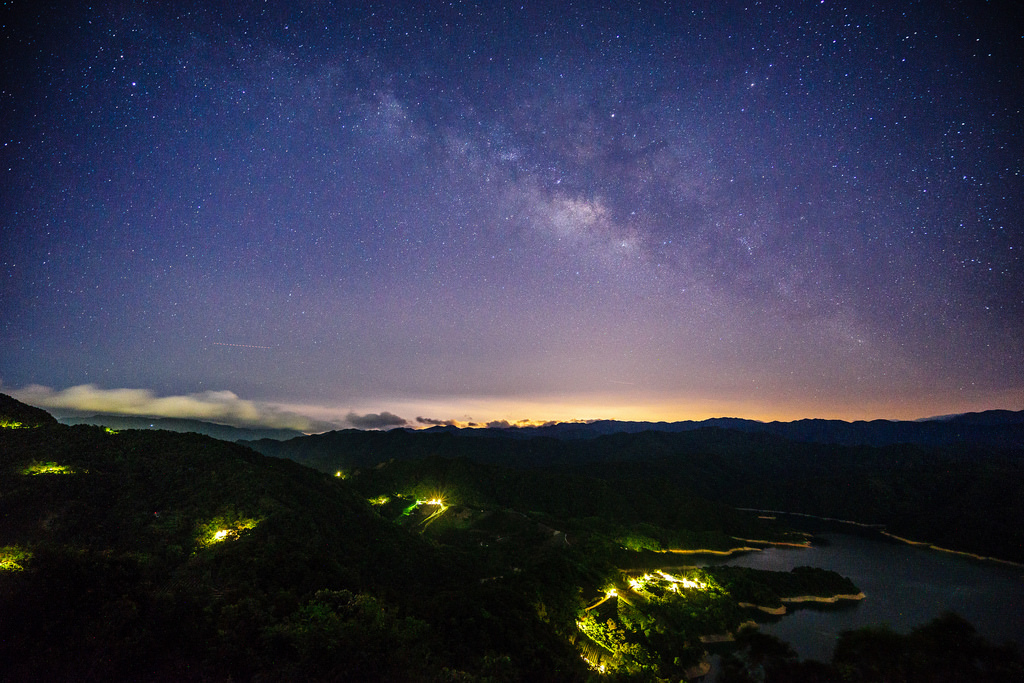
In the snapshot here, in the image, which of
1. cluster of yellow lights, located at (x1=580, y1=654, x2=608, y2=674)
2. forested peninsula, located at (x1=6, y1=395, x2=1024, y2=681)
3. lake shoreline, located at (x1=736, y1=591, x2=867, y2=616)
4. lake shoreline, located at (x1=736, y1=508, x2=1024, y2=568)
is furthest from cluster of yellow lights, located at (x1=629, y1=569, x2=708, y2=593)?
lake shoreline, located at (x1=736, y1=508, x2=1024, y2=568)

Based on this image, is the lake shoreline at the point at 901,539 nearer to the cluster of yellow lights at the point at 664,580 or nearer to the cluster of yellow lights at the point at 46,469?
the cluster of yellow lights at the point at 664,580

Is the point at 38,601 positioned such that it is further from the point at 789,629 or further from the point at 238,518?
the point at 789,629

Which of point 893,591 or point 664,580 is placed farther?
point 893,591

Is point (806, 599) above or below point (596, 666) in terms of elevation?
below

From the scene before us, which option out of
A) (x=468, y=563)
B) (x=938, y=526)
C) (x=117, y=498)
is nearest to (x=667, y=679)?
(x=468, y=563)

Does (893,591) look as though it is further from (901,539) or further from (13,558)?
(13,558)

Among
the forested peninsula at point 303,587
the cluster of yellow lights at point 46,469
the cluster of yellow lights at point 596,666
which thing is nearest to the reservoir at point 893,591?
the forested peninsula at point 303,587

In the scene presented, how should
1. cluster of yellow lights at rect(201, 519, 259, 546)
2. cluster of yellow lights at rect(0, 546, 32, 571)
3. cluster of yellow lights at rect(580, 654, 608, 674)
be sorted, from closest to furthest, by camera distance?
cluster of yellow lights at rect(0, 546, 32, 571)
cluster of yellow lights at rect(580, 654, 608, 674)
cluster of yellow lights at rect(201, 519, 259, 546)

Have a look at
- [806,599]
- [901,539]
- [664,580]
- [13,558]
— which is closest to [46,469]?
[13,558]

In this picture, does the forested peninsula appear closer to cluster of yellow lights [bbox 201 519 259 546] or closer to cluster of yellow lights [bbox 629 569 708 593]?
cluster of yellow lights [bbox 201 519 259 546]
